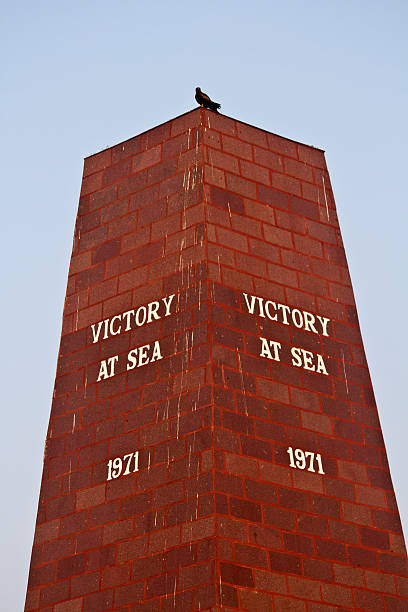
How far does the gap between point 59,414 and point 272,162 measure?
801 cm

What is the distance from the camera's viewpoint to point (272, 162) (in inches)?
1217

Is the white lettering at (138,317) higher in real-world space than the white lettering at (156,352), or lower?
higher

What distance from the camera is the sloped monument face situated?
25453mm

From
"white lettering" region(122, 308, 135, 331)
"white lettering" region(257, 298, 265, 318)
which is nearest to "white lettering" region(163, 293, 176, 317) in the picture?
"white lettering" region(122, 308, 135, 331)

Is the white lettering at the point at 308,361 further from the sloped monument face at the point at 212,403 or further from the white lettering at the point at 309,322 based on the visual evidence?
the white lettering at the point at 309,322

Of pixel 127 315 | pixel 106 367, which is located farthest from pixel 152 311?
pixel 106 367

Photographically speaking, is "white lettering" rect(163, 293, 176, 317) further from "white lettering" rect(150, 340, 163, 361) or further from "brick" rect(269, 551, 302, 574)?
"brick" rect(269, 551, 302, 574)

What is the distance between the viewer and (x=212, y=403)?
26.1 meters

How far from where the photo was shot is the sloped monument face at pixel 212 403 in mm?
25453

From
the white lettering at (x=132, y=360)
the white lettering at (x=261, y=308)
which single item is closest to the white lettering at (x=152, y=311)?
the white lettering at (x=132, y=360)

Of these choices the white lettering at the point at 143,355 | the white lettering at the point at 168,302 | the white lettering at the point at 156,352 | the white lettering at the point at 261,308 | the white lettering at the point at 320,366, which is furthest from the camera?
the white lettering at the point at 320,366

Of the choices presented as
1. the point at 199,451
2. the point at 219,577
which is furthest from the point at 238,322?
the point at 219,577

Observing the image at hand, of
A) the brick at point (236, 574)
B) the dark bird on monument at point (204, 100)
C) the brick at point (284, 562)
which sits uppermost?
the dark bird on monument at point (204, 100)

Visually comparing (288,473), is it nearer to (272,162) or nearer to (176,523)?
(176,523)
